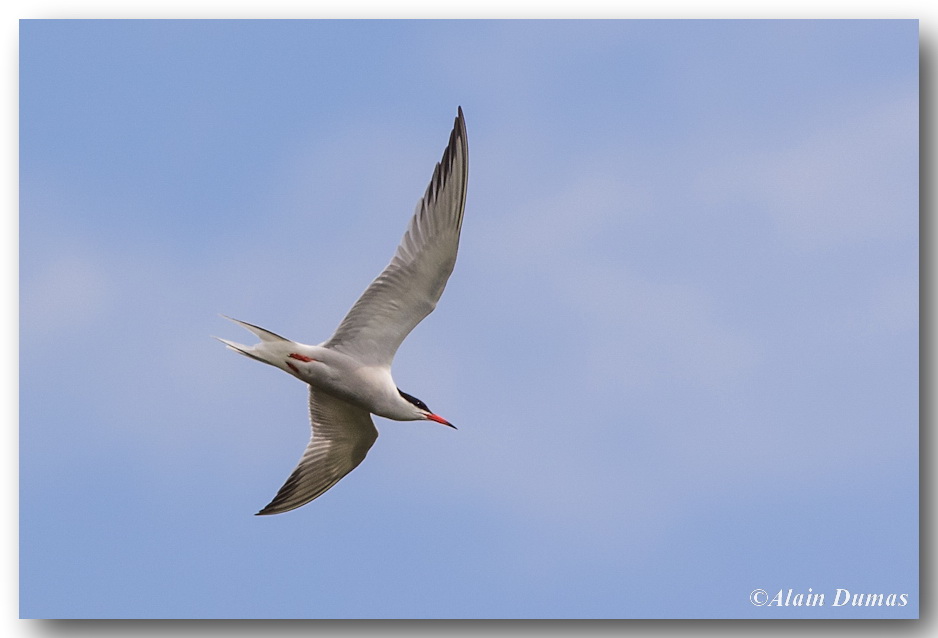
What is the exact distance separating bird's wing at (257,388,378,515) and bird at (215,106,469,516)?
19 cm

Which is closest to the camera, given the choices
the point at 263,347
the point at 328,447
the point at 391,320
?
the point at 263,347

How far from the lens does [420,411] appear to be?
5.88 metres

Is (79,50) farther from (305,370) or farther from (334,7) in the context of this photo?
(305,370)

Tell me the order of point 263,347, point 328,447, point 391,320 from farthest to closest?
point 328,447 → point 391,320 → point 263,347

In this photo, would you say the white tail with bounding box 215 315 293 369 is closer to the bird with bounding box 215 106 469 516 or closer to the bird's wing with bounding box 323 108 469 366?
the bird with bounding box 215 106 469 516

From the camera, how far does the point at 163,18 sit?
18.8 ft

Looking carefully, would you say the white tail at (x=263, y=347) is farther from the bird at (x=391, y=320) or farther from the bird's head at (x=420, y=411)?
the bird's head at (x=420, y=411)

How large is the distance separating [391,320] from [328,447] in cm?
99

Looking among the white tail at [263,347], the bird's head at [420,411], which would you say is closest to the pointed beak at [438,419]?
the bird's head at [420,411]

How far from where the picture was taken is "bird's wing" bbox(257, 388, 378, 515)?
247 inches

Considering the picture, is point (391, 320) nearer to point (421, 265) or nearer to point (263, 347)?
point (421, 265)

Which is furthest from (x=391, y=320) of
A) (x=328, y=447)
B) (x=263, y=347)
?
(x=328, y=447)

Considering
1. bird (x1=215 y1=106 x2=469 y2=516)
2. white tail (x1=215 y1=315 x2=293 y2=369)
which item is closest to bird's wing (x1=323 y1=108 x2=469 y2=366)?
bird (x1=215 y1=106 x2=469 y2=516)

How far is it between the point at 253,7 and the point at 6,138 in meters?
1.20
